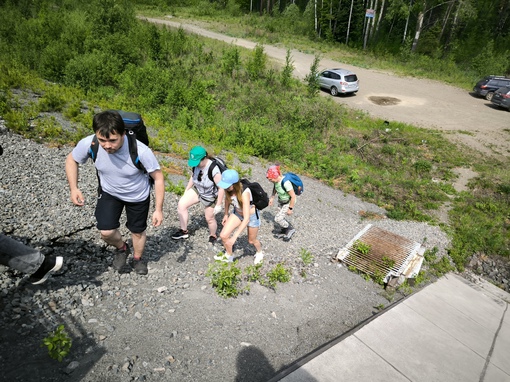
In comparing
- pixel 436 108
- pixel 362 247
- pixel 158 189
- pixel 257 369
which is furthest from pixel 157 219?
pixel 436 108

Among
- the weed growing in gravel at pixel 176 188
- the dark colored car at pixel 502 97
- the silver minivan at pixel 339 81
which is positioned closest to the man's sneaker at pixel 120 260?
the weed growing in gravel at pixel 176 188

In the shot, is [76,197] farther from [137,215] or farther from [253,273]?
[253,273]

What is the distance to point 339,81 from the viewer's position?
1859 cm

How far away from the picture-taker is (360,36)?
36.7m

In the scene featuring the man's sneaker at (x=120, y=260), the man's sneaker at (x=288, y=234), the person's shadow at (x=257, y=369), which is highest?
the man's sneaker at (x=120, y=260)

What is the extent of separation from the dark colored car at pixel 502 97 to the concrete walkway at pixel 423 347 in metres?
17.7

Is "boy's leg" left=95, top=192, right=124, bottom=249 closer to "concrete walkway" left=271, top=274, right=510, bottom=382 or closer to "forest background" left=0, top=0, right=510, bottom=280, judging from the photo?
"concrete walkway" left=271, top=274, right=510, bottom=382

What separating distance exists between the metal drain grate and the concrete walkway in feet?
1.68

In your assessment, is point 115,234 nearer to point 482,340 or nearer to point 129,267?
point 129,267

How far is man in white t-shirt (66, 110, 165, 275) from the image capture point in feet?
9.79

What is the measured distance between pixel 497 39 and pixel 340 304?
4353 centimetres

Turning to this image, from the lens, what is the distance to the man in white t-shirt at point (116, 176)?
9.79 ft

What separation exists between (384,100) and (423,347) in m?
17.7

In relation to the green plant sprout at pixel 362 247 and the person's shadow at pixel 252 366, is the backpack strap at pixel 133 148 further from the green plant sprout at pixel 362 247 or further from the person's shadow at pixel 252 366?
the green plant sprout at pixel 362 247
